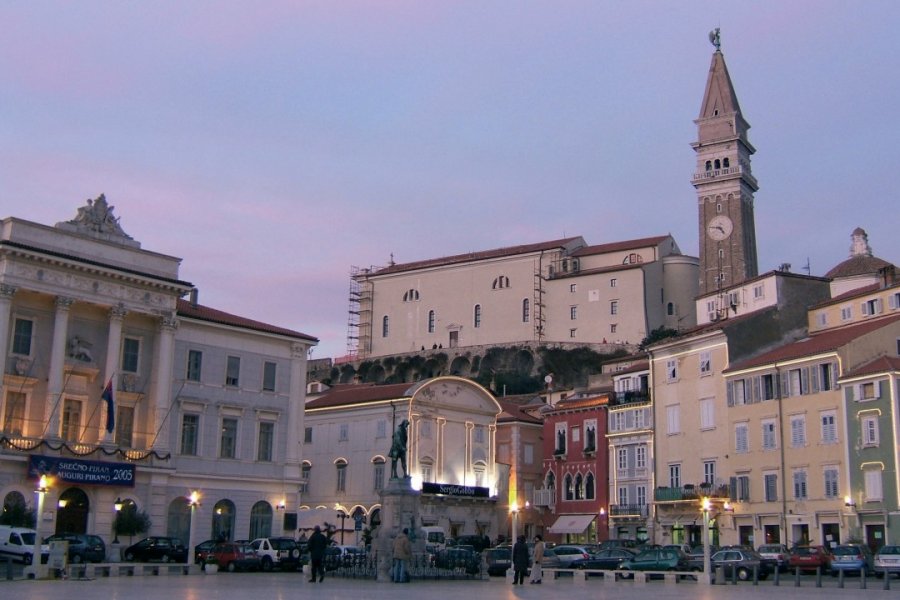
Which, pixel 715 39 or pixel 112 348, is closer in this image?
pixel 112 348

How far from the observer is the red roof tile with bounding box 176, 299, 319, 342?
170 ft

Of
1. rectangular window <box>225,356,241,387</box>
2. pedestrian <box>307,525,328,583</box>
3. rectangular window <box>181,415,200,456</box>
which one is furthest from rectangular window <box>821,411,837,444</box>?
rectangular window <box>181,415,200,456</box>

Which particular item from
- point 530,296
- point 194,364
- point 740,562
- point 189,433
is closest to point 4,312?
point 194,364

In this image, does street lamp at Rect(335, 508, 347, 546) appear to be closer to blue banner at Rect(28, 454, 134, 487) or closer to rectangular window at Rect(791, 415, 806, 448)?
blue banner at Rect(28, 454, 134, 487)

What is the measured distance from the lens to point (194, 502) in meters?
42.8

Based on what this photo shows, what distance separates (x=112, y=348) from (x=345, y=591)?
24919mm

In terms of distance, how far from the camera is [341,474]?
66.9 meters

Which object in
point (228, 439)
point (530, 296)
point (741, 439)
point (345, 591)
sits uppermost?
point (530, 296)

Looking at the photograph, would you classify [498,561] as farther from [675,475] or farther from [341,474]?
[341,474]

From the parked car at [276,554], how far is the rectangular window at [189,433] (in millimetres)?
8560

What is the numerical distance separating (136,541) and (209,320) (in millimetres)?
10882

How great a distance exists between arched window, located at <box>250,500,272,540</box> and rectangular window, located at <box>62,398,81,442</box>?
9542 mm

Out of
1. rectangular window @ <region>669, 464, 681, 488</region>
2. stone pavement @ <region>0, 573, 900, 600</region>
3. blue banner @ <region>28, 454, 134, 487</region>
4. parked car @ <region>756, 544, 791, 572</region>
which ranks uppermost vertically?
rectangular window @ <region>669, 464, 681, 488</region>

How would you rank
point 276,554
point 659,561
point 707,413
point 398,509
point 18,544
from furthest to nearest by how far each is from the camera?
point 707,413 → point 276,554 → point 659,561 → point 18,544 → point 398,509
